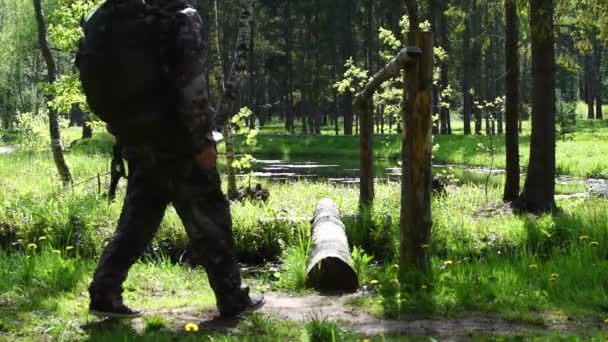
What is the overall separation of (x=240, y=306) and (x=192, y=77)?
70.2 inches

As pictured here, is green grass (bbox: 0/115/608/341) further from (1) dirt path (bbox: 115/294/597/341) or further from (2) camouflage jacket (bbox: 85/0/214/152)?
(2) camouflage jacket (bbox: 85/0/214/152)

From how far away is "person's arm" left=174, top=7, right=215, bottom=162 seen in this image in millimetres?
4633

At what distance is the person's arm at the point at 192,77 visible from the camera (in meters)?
4.63

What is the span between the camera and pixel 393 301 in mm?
5492

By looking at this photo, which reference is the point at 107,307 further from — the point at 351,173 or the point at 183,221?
the point at 351,173

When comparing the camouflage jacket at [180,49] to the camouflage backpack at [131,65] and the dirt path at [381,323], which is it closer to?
the camouflage backpack at [131,65]

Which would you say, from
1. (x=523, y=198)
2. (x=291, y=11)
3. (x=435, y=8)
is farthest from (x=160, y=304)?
(x=291, y=11)

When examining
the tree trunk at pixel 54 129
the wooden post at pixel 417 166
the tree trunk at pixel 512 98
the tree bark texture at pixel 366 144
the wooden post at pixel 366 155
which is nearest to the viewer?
the wooden post at pixel 417 166

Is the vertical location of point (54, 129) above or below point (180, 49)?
below

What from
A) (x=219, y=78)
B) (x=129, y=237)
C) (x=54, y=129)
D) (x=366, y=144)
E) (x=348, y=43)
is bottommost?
(x=129, y=237)

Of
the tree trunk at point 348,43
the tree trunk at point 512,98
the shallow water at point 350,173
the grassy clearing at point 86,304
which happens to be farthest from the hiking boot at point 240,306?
the tree trunk at point 348,43

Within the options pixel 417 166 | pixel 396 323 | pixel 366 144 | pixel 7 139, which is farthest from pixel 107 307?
pixel 7 139

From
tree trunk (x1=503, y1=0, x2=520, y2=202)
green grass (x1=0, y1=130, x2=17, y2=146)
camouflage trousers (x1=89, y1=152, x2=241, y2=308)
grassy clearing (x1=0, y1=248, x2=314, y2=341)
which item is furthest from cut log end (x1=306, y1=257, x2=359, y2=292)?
green grass (x1=0, y1=130, x2=17, y2=146)

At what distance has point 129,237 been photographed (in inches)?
196
